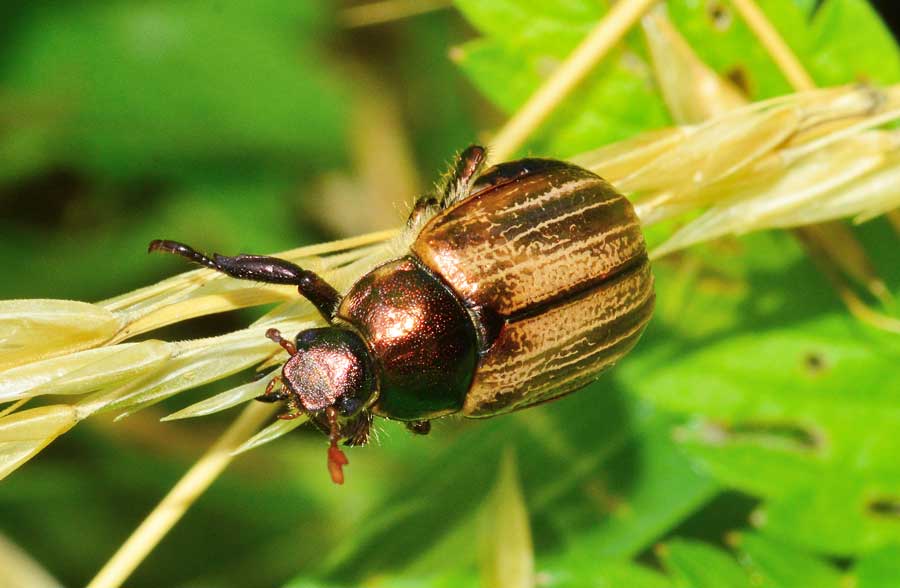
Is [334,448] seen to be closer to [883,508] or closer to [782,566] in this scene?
[782,566]

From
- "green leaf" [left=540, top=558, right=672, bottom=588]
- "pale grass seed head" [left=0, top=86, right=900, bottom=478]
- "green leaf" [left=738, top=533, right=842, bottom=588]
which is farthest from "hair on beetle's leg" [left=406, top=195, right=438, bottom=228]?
"green leaf" [left=738, top=533, right=842, bottom=588]

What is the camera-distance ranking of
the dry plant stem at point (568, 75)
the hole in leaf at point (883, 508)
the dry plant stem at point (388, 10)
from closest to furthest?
the dry plant stem at point (568, 75) < the hole in leaf at point (883, 508) < the dry plant stem at point (388, 10)

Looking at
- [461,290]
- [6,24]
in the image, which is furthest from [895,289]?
[6,24]

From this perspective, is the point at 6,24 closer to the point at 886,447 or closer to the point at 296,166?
the point at 296,166

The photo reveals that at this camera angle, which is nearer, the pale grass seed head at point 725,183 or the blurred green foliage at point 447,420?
the pale grass seed head at point 725,183

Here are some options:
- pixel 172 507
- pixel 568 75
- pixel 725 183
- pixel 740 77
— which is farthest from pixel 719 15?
pixel 172 507

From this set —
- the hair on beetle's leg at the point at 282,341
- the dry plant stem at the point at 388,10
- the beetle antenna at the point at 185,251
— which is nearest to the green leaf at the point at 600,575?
the hair on beetle's leg at the point at 282,341

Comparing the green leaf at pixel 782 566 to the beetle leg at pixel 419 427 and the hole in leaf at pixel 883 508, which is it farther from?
the beetle leg at pixel 419 427
